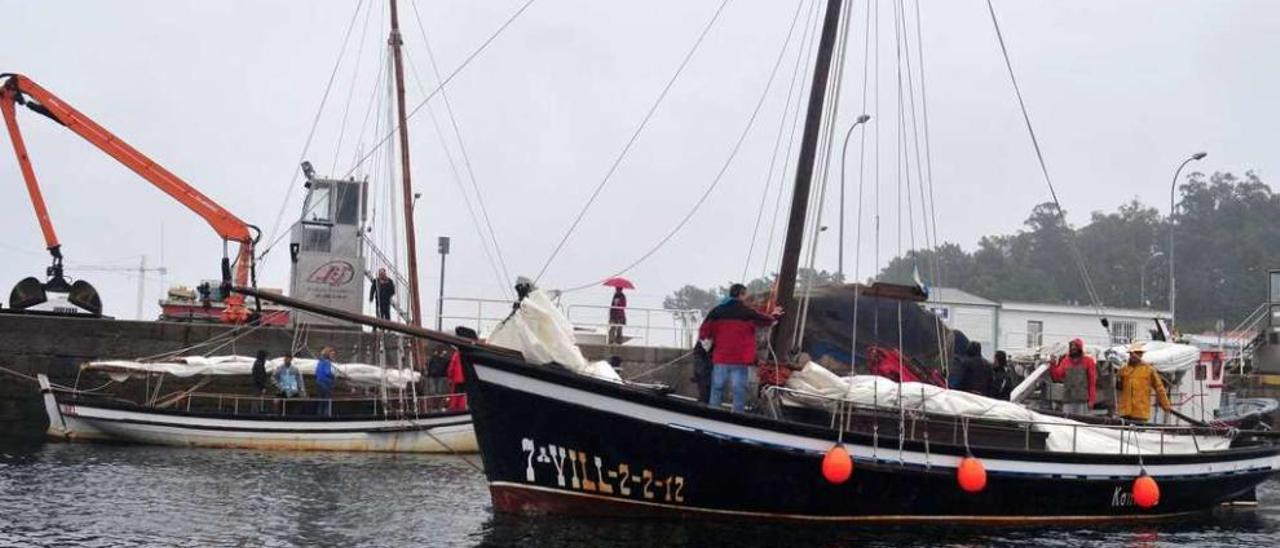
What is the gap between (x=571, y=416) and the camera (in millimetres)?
14266

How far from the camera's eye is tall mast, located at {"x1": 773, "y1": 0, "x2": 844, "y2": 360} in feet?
56.0

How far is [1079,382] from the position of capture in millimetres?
19391

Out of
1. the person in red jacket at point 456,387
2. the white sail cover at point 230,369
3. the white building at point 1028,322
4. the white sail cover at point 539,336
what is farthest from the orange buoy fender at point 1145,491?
the white building at point 1028,322

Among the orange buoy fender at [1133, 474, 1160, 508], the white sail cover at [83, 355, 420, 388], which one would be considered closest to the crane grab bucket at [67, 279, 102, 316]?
the white sail cover at [83, 355, 420, 388]

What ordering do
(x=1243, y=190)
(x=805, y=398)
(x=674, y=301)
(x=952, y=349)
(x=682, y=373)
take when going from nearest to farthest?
1. (x=805, y=398)
2. (x=952, y=349)
3. (x=682, y=373)
4. (x=674, y=301)
5. (x=1243, y=190)

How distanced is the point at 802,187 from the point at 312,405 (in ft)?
40.4

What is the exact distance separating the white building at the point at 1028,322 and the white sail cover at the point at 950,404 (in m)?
32.2

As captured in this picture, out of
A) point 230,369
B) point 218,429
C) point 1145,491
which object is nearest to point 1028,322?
point 230,369

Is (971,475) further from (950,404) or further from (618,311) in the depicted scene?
(618,311)

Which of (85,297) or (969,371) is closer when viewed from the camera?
(969,371)

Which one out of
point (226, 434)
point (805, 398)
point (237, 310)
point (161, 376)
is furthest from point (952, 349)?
point (237, 310)

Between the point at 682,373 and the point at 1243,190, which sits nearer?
the point at 682,373

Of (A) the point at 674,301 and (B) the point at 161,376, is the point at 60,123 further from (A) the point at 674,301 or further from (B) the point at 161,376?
(A) the point at 674,301

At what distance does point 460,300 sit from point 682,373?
5.45 m
